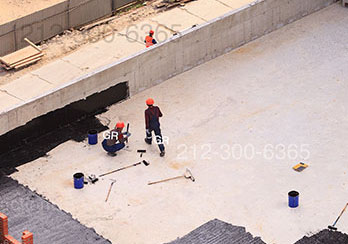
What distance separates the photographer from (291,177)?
26109 mm

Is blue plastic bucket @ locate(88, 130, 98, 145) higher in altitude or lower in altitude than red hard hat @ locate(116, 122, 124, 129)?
lower

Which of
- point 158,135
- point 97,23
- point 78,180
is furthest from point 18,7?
point 78,180

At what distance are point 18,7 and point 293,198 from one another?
1120 cm

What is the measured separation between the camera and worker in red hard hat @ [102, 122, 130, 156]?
1052 inches

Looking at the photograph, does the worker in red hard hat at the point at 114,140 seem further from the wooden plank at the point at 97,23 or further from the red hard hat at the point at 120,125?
the wooden plank at the point at 97,23

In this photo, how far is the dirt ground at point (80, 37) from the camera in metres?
29.9

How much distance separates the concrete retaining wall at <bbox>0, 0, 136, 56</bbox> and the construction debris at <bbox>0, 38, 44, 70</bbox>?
464 mm

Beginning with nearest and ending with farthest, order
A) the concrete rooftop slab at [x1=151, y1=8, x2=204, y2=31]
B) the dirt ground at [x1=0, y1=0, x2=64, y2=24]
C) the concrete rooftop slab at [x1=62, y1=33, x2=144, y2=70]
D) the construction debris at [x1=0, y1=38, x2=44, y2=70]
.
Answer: the concrete rooftop slab at [x1=62, y1=33, x2=144, y2=70]
the construction debris at [x1=0, y1=38, x2=44, y2=70]
the concrete rooftop slab at [x1=151, y1=8, x2=204, y2=31]
the dirt ground at [x1=0, y1=0, x2=64, y2=24]

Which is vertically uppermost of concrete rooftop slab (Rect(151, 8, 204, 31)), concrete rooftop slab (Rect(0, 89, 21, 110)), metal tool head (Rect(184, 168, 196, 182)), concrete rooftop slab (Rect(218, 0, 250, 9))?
concrete rooftop slab (Rect(218, 0, 250, 9))

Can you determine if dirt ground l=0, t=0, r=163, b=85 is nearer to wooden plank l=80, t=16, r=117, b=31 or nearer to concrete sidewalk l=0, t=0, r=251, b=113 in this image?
wooden plank l=80, t=16, r=117, b=31

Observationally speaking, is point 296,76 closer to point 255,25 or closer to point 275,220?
point 255,25

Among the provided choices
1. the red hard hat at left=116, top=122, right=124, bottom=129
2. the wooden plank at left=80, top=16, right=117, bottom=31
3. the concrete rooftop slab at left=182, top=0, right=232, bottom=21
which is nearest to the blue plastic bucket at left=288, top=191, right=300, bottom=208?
the red hard hat at left=116, top=122, right=124, bottom=129

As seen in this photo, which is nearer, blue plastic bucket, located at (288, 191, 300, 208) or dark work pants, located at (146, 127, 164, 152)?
blue plastic bucket, located at (288, 191, 300, 208)

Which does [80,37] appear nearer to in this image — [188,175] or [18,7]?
[18,7]
